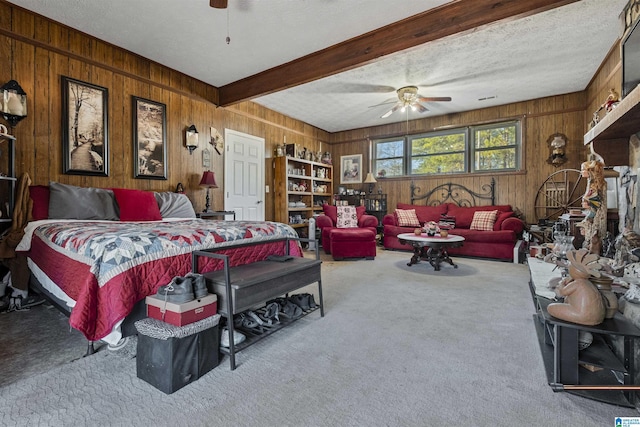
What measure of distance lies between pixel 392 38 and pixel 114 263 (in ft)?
10.9

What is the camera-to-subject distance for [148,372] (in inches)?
59.4

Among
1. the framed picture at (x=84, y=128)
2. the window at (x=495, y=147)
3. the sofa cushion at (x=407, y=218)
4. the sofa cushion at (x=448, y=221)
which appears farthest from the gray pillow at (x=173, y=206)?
the window at (x=495, y=147)

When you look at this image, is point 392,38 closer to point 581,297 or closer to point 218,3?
point 218,3

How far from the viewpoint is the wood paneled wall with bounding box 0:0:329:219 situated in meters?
2.97

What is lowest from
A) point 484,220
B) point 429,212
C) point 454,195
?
point 484,220

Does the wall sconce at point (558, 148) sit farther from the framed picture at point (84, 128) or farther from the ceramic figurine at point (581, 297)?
the framed picture at point (84, 128)

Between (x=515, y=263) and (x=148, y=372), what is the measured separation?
500 centimetres

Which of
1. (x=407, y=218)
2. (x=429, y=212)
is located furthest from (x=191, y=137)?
(x=429, y=212)

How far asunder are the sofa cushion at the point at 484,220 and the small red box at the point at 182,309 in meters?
4.99

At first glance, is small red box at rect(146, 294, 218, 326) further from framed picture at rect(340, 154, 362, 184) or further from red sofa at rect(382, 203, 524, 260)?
framed picture at rect(340, 154, 362, 184)

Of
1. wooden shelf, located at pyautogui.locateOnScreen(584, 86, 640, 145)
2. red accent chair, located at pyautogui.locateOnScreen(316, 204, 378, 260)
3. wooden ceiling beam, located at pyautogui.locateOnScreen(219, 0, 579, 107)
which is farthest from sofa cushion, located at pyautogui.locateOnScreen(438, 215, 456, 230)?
wooden ceiling beam, located at pyautogui.locateOnScreen(219, 0, 579, 107)

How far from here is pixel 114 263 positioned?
160 cm

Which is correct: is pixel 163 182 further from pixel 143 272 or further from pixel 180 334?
pixel 180 334

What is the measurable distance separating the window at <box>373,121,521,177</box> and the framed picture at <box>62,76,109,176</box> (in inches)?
213
